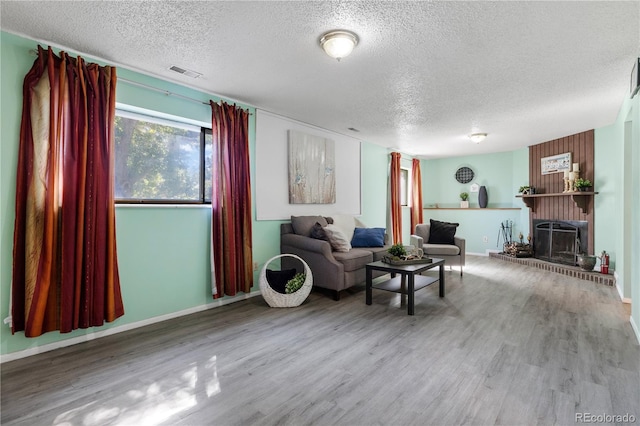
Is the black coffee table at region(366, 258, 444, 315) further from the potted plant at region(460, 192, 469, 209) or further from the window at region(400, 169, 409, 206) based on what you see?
the potted plant at region(460, 192, 469, 209)

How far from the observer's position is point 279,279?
12.3 ft

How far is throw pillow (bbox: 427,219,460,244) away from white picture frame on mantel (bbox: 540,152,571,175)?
2128 mm

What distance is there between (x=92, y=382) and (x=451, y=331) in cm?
265

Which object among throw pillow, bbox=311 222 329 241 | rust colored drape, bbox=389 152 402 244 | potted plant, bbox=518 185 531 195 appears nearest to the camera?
throw pillow, bbox=311 222 329 241

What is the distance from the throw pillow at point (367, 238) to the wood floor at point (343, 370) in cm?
145

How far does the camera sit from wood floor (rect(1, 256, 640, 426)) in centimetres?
171

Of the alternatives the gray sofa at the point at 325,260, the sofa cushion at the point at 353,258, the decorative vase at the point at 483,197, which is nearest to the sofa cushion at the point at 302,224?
the gray sofa at the point at 325,260

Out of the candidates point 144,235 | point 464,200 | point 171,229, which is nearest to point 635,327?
point 171,229

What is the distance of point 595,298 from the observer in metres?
3.86

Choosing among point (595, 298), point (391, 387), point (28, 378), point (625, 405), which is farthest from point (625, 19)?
point (28, 378)

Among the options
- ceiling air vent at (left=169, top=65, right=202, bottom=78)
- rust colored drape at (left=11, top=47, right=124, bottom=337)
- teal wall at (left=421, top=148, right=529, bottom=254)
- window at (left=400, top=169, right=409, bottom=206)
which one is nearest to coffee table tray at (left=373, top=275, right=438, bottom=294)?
rust colored drape at (left=11, top=47, right=124, bottom=337)

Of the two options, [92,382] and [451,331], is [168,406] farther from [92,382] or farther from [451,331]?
[451,331]

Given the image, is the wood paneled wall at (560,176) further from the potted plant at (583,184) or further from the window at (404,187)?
the window at (404,187)

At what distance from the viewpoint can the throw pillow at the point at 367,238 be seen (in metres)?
4.80
